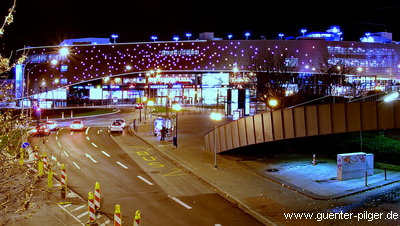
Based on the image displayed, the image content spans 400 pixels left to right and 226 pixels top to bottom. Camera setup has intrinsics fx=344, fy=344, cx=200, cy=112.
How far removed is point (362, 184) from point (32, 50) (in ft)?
411

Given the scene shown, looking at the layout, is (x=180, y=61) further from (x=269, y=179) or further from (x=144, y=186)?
(x=144, y=186)

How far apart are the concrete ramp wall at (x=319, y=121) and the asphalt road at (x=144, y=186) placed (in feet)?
17.0

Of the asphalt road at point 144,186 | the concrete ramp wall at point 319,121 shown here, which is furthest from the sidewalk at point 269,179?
the concrete ramp wall at point 319,121

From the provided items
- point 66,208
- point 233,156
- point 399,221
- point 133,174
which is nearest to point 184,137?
point 233,156

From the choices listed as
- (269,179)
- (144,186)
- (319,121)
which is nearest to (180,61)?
(269,179)

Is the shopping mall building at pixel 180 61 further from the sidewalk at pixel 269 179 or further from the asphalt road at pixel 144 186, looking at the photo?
the sidewalk at pixel 269 179

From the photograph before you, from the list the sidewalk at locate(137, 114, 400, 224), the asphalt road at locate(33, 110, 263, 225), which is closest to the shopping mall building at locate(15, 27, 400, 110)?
the asphalt road at locate(33, 110, 263, 225)

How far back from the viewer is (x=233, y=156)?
27.4 meters

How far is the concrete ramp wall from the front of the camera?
17.3 meters

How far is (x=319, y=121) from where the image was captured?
61.8 feet

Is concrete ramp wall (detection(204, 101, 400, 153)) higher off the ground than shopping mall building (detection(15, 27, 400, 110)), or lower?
lower

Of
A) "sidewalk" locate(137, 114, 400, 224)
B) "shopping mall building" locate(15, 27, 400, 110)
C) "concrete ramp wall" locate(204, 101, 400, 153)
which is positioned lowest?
"sidewalk" locate(137, 114, 400, 224)

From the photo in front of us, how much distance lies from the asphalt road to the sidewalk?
0.77 metres

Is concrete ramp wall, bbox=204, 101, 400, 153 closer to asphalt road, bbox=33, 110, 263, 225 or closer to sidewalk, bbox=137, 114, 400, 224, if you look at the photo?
sidewalk, bbox=137, 114, 400, 224
